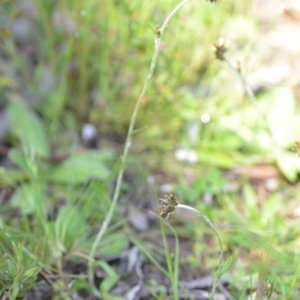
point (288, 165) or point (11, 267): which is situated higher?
point (288, 165)

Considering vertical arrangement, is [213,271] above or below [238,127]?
below

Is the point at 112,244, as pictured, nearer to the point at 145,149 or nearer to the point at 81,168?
the point at 81,168

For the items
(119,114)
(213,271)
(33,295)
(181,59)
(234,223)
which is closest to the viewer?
(33,295)

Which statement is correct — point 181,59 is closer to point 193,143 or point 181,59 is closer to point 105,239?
point 193,143

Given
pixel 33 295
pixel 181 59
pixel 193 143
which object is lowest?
pixel 33 295

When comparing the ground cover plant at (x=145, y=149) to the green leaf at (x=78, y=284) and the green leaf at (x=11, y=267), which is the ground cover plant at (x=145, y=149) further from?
the green leaf at (x=11, y=267)

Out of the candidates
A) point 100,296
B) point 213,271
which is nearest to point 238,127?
point 213,271

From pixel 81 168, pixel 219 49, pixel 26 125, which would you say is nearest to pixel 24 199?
pixel 81 168
